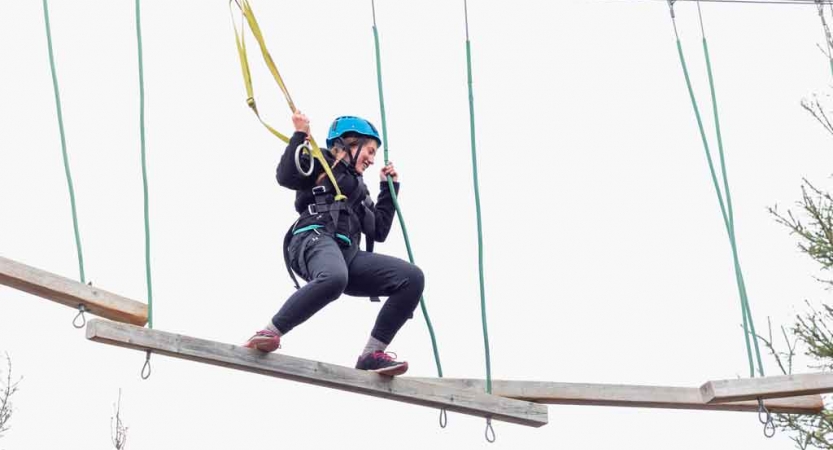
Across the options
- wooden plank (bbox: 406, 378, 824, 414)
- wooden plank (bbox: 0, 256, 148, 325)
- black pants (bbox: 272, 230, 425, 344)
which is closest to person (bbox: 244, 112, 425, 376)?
black pants (bbox: 272, 230, 425, 344)

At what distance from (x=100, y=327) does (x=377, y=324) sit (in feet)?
3.82

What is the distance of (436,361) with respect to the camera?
5559 millimetres

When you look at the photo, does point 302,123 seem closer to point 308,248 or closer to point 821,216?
point 308,248

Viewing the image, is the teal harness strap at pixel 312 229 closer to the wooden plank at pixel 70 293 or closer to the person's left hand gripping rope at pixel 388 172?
the person's left hand gripping rope at pixel 388 172

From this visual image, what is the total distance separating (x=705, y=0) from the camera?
24.0ft

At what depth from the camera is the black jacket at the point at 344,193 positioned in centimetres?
539

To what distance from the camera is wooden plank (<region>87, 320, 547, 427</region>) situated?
5.02m

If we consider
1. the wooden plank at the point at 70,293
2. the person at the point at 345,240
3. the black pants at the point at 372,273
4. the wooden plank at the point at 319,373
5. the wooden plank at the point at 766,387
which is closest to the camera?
the wooden plank at the point at 319,373

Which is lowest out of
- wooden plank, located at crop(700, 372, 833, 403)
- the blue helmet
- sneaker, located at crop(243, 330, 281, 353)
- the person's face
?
wooden plank, located at crop(700, 372, 833, 403)

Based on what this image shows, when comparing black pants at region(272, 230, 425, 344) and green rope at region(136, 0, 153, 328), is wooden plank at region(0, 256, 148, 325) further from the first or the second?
black pants at region(272, 230, 425, 344)

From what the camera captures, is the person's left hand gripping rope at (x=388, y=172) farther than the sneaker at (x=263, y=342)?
Yes

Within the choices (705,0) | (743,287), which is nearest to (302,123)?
(743,287)

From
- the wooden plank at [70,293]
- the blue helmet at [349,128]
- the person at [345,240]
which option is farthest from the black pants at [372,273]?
the wooden plank at [70,293]


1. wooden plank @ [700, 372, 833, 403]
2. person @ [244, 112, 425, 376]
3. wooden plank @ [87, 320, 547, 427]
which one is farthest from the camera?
wooden plank @ [700, 372, 833, 403]
